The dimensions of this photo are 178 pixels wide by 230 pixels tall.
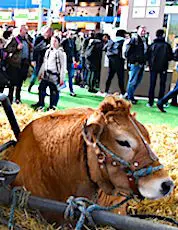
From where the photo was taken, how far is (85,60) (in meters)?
9.97

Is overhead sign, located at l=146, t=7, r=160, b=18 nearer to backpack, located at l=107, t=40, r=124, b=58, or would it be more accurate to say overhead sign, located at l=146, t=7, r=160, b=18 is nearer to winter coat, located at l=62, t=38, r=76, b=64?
backpack, located at l=107, t=40, r=124, b=58

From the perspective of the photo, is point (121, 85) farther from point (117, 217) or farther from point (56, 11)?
point (117, 217)

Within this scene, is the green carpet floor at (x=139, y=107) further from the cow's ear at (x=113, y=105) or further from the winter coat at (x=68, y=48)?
the cow's ear at (x=113, y=105)

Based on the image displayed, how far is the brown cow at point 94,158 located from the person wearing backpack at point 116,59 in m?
7.18

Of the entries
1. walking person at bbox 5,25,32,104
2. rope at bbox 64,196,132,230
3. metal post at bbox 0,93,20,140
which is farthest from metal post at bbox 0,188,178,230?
walking person at bbox 5,25,32,104

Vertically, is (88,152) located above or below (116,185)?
above

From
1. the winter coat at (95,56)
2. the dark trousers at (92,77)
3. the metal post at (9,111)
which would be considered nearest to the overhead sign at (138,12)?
the winter coat at (95,56)

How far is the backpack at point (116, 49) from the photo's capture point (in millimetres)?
8734

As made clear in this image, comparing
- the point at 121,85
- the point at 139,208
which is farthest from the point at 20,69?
the point at 139,208

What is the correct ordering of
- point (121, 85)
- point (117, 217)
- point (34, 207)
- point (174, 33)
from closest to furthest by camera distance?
point (117, 217) → point (34, 207) → point (121, 85) → point (174, 33)

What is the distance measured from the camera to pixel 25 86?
34.0ft

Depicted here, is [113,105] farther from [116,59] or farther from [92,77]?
[92,77]

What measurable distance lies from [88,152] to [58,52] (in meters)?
5.61

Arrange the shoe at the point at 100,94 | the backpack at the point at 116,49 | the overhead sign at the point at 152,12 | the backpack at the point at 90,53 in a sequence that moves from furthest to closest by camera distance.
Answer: the overhead sign at the point at 152,12 < the backpack at the point at 90,53 < the shoe at the point at 100,94 < the backpack at the point at 116,49
